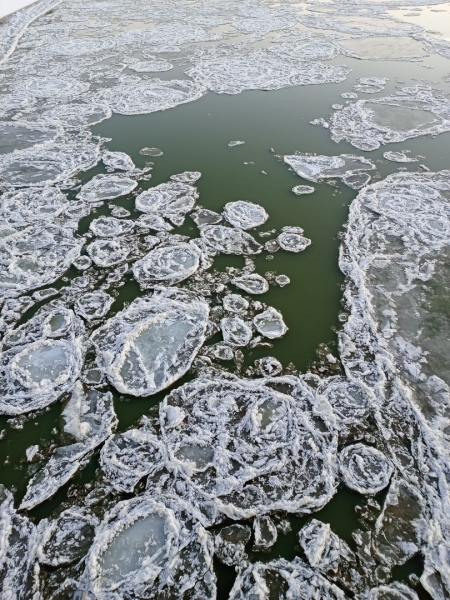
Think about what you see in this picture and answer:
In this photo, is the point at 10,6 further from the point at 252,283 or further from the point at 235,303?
the point at 235,303

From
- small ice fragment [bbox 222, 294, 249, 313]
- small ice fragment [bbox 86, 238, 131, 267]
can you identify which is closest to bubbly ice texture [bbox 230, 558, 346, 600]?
small ice fragment [bbox 222, 294, 249, 313]

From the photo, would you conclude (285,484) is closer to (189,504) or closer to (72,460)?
(189,504)

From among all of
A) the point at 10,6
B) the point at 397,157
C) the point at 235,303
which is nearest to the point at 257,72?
the point at 397,157

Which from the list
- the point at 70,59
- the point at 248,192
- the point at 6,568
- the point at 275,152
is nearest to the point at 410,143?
the point at 275,152

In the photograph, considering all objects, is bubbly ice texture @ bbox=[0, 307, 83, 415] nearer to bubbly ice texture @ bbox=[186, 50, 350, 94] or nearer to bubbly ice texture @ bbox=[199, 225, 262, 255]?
bubbly ice texture @ bbox=[199, 225, 262, 255]

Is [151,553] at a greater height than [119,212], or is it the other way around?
[119,212]
